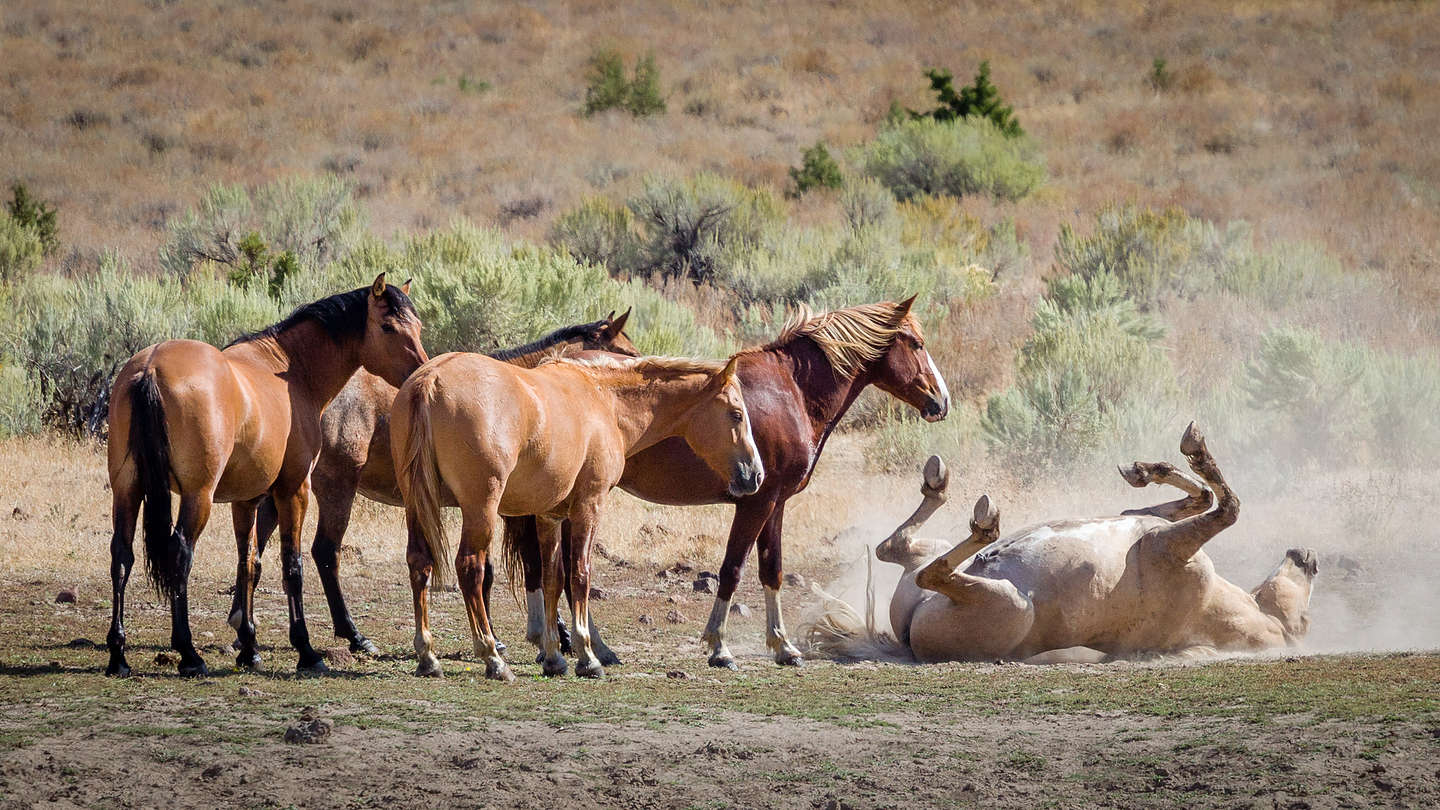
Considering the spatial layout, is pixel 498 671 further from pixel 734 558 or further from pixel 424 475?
pixel 734 558

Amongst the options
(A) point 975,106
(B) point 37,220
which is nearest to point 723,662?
(B) point 37,220

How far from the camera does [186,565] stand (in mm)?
7246

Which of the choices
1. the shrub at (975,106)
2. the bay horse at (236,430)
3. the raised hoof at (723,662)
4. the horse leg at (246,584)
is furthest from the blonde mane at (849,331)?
the shrub at (975,106)

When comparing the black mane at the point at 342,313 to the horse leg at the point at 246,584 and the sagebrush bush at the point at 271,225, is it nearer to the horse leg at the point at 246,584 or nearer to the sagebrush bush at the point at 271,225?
the horse leg at the point at 246,584

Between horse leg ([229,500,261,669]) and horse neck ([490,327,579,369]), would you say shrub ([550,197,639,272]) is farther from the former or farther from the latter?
horse leg ([229,500,261,669])

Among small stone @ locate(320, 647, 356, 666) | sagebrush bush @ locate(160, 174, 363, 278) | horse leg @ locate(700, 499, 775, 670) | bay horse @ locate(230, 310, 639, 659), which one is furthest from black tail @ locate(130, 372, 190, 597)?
sagebrush bush @ locate(160, 174, 363, 278)

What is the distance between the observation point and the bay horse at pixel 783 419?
28.4 ft

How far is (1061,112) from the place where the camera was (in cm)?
4416

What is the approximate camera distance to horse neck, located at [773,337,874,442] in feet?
30.5

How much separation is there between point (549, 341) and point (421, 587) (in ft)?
7.24

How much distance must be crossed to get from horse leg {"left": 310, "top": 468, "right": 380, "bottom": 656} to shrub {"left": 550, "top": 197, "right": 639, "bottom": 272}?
16058mm

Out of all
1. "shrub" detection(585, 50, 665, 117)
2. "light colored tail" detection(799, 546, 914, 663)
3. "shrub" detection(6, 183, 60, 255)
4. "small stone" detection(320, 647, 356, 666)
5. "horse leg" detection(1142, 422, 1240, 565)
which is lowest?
"small stone" detection(320, 647, 356, 666)

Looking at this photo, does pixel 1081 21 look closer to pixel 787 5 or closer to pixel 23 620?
pixel 787 5

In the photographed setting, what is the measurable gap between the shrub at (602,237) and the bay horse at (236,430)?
16398 millimetres
